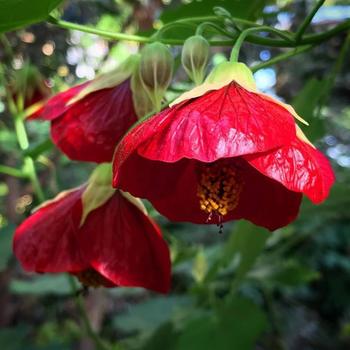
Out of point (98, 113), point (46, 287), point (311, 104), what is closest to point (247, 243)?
point (311, 104)

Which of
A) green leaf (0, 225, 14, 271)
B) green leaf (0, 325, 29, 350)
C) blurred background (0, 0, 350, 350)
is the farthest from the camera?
green leaf (0, 325, 29, 350)

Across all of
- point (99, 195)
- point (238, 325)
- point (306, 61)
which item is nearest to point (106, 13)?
point (306, 61)

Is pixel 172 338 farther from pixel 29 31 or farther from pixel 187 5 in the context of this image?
pixel 29 31

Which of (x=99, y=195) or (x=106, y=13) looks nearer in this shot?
(x=99, y=195)

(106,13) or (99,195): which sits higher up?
(99,195)

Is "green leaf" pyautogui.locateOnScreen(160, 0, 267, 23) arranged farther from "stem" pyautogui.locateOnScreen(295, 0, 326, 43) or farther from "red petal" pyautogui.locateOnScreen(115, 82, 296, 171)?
"red petal" pyautogui.locateOnScreen(115, 82, 296, 171)

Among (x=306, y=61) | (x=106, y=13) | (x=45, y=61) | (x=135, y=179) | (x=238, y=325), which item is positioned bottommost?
(x=306, y=61)

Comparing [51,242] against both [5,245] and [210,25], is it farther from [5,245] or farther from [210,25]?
[5,245]

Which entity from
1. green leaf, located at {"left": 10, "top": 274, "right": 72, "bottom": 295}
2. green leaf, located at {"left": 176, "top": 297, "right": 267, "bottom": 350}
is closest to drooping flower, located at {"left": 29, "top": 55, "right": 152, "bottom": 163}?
green leaf, located at {"left": 176, "top": 297, "right": 267, "bottom": 350}

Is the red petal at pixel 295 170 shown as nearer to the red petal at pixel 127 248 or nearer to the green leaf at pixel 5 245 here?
the red petal at pixel 127 248
